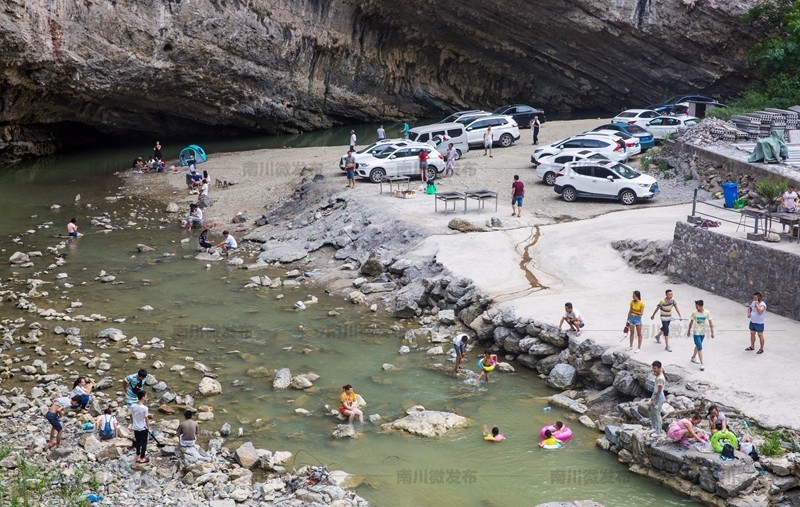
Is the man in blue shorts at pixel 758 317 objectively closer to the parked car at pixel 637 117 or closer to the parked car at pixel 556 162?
the parked car at pixel 556 162

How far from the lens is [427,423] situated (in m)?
19.2

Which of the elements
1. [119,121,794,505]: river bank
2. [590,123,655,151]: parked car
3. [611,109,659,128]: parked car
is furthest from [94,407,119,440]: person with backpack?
[611,109,659,128]: parked car

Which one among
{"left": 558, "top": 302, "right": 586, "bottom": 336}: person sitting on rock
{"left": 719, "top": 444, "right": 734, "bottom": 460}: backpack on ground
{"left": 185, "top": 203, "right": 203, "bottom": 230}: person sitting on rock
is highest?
{"left": 185, "top": 203, "right": 203, "bottom": 230}: person sitting on rock

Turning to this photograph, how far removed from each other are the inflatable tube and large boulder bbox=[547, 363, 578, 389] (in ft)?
14.8

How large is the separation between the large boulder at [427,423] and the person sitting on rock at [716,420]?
15.9ft

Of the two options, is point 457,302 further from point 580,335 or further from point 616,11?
point 616,11

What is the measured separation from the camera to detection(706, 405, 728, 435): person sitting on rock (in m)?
17.1

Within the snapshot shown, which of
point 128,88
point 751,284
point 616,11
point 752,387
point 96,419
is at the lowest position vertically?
point 96,419

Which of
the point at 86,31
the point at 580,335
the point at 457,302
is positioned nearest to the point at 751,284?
the point at 580,335

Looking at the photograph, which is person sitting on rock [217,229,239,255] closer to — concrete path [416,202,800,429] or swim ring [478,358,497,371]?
concrete path [416,202,800,429]

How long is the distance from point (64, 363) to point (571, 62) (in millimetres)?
41411

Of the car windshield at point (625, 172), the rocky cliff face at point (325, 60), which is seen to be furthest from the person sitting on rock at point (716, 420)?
the rocky cliff face at point (325, 60)

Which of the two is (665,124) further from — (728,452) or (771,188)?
(728,452)

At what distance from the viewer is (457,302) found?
2492 cm
